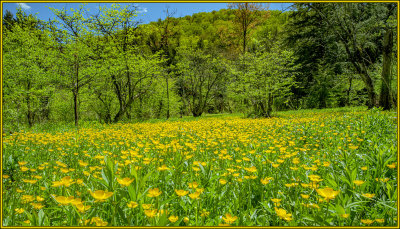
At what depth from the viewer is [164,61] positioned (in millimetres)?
15742

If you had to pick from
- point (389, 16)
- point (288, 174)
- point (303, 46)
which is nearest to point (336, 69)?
point (303, 46)

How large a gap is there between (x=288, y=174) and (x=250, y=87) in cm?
1171

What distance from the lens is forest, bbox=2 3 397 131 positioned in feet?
32.8

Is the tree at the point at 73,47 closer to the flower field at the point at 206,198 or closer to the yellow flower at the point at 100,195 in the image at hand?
the flower field at the point at 206,198

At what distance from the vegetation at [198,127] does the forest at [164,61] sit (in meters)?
0.11

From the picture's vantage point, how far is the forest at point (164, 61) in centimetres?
999

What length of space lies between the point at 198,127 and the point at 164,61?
32.7 ft

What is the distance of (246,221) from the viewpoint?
4.99ft

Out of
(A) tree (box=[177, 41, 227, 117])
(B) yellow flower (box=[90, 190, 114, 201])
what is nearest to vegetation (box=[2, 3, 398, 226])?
(B) yellow flower (box=[90, 190, 114, 201])

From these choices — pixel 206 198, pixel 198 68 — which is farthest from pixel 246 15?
pixel 206 198

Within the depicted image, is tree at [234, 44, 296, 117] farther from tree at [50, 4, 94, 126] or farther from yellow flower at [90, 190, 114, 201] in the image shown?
yellow flower at [90, 190, 114, 201]

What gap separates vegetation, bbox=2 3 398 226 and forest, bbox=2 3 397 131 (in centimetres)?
11

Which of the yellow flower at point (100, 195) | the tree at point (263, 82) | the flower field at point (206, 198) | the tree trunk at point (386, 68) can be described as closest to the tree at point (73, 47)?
the flower field at point (206, 198)

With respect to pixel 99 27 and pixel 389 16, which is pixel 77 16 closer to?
pixel 99 27
